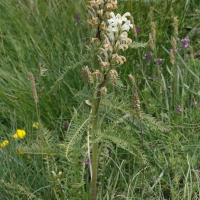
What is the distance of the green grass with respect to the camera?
140 centimetres

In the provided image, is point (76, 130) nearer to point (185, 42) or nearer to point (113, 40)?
point (113, 40)

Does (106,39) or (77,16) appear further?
(77,16)

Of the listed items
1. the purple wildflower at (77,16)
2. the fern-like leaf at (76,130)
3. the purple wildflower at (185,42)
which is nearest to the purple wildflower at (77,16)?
the purple wildflower at (77,16)

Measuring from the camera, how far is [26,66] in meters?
2.53

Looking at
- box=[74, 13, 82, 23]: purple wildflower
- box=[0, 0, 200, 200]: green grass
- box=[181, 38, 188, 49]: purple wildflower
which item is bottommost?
box=[0, 0, 200, 200]: green grass

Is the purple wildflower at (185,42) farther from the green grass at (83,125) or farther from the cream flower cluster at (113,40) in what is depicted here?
the cream flower cluster at (113,40)

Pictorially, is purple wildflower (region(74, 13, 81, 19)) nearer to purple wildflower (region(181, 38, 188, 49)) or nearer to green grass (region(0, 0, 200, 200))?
green grass (region(0, 0, 200, 200))

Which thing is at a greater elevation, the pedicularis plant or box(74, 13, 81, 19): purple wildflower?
box(74, 13, 81, 19): purple wildflower

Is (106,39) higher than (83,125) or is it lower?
higher

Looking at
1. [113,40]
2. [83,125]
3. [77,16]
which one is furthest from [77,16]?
[83,125]

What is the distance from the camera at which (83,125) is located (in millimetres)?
1189

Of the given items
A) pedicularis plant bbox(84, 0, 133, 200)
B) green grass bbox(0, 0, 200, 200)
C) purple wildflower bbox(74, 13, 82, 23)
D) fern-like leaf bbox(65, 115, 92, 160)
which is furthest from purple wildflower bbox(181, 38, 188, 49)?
fern-like leaf bbox(65, 115, 92, 160)

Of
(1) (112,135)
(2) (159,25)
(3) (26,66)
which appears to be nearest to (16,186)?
(1) (112,135)

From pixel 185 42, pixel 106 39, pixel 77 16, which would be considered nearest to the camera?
pixel 106 39
